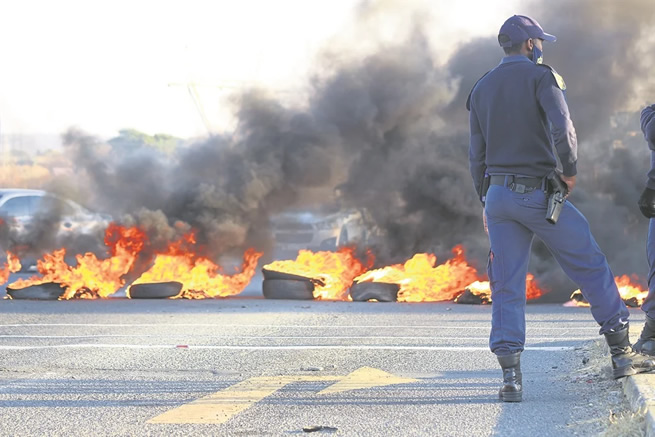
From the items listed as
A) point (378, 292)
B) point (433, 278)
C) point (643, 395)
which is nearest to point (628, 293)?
point (433, 278)

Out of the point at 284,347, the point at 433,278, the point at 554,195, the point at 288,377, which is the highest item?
the point at 554,195

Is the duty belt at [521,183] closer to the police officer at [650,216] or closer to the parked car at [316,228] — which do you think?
the police officer at [650,216]

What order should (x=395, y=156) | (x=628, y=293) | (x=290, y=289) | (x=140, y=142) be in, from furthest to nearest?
(x=140, y=142) → (x=395, y=156) → (x=290, y=289) → (x=628, y=293)

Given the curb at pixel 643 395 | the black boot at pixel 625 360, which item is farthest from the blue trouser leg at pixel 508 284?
the curb at pixel 643 395

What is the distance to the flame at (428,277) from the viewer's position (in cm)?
1337

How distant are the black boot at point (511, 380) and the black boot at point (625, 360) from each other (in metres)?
0.52

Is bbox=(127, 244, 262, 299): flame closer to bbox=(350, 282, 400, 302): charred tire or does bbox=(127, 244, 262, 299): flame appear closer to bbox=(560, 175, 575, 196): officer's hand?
bbox=(350, 282, 400, 302): charred tire

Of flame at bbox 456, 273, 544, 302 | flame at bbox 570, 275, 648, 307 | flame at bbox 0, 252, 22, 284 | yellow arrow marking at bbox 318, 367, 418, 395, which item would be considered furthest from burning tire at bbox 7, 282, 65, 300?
yellow arrow marking at bbox 318, 367, 418, 395

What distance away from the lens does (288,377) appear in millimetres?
6258

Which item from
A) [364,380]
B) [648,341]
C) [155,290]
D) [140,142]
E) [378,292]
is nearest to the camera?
[648,341]

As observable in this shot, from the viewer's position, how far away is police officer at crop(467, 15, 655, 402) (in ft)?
17.0

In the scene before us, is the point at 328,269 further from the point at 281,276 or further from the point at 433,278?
the point at 433,278

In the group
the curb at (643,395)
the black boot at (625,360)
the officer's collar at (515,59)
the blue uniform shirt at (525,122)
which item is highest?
the officer's collar at (515,59)

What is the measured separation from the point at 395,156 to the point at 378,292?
5.75 m
